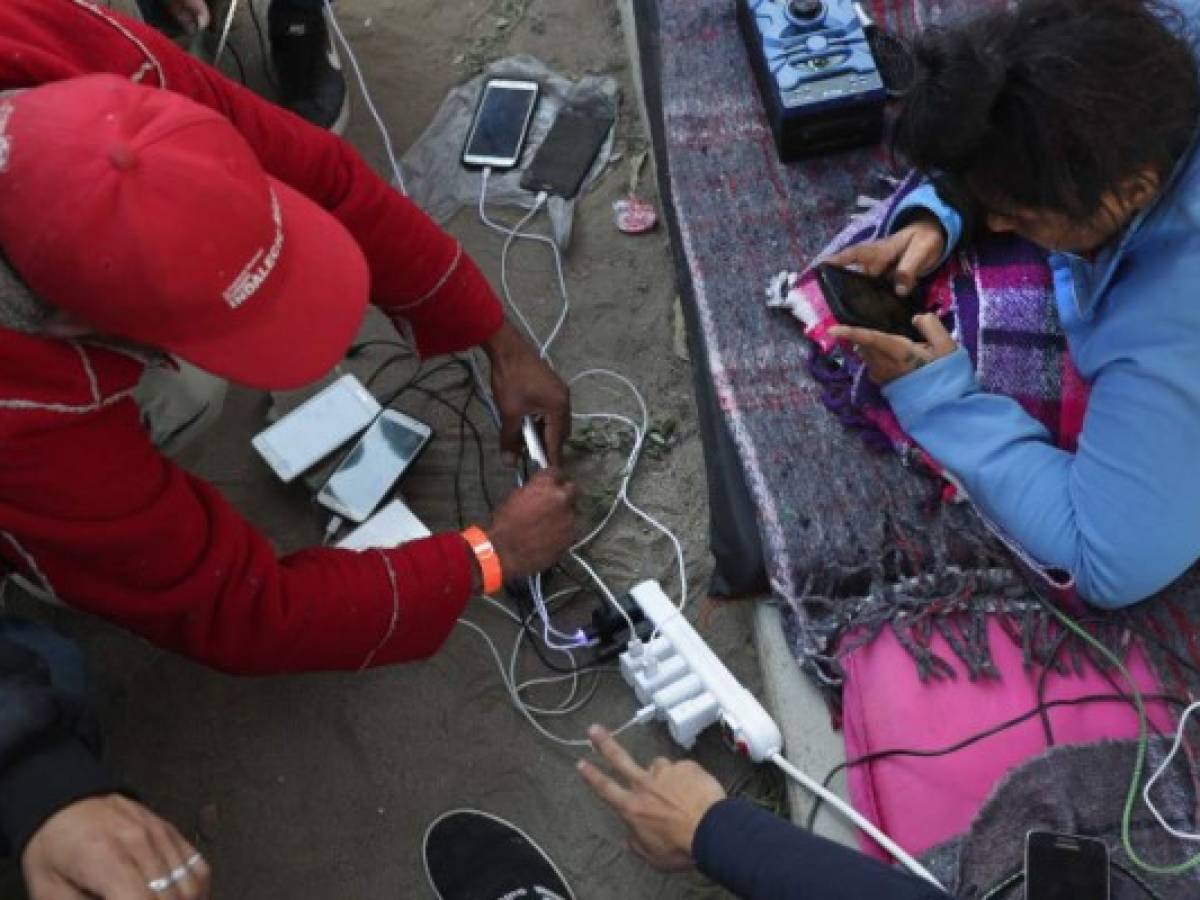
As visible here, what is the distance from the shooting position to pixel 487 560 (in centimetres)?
145

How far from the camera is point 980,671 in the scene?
4.65ft

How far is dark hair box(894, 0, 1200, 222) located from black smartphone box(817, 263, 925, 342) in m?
0.39

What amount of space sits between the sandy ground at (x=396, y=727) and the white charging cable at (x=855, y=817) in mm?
130

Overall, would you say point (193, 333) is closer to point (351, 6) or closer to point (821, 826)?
point (821, 826)

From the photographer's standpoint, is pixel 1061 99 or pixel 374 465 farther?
pixel 374 465

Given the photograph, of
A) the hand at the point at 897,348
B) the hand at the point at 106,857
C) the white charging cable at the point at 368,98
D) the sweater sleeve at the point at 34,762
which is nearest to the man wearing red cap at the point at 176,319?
the sweater sleeve at the point at 34,762

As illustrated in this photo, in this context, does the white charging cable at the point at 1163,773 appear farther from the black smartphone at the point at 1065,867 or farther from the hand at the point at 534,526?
the hand at the point at 534,526

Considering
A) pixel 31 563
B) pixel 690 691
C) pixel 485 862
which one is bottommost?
pixel 485 862

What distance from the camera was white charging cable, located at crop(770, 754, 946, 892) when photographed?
1.33m

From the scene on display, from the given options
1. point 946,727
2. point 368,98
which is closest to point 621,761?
point 946,727

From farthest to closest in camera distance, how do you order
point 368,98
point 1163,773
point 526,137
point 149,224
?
point 368,98, point 526,137, point 1163,773, point 149,224

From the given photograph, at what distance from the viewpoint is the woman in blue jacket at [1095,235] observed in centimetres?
114

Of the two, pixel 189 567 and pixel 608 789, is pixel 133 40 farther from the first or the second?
pixel 608 789

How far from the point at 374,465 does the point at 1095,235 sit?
1093 millimetres
